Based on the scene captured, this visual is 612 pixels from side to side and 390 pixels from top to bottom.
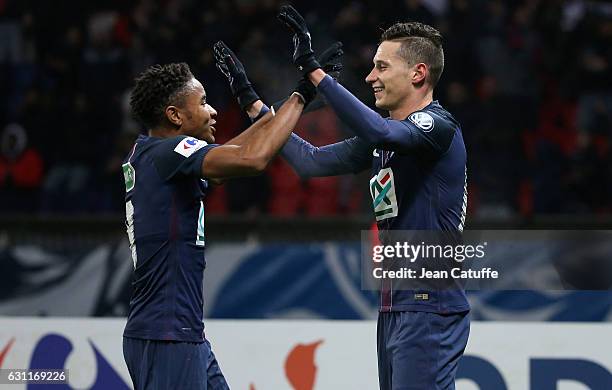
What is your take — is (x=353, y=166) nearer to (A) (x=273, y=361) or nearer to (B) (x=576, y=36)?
(A) (x=273, y=361)

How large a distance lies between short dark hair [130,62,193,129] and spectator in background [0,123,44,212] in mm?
5772

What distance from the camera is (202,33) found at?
36.7ft

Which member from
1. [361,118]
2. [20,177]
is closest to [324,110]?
[20,177]

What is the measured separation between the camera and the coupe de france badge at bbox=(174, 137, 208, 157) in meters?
4.58

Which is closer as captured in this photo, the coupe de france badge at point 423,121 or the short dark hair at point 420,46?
the coupe de france badge at point 423,121

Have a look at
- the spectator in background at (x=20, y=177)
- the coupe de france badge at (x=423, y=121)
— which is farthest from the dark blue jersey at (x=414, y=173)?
the spectator in background at (x=20, y=177)

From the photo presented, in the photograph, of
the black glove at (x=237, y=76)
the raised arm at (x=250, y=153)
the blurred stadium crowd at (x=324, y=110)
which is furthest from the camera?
the blurred stadium crowd at (x=324, y=110)

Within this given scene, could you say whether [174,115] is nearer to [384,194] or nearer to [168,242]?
[168,242]

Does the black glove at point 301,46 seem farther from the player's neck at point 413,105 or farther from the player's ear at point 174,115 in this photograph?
the player's ear at point 174,115

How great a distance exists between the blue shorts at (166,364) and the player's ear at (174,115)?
97cm

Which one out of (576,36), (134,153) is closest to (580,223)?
(576,36)

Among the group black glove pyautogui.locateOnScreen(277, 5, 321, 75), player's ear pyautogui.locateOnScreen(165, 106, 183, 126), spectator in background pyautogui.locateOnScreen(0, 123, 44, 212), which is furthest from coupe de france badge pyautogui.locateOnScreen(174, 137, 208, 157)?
spectator in background pyautogui.locateOnScreen(0, 123, 44, 212)

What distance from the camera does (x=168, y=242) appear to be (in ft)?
15.1

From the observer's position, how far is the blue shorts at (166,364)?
4.53m
